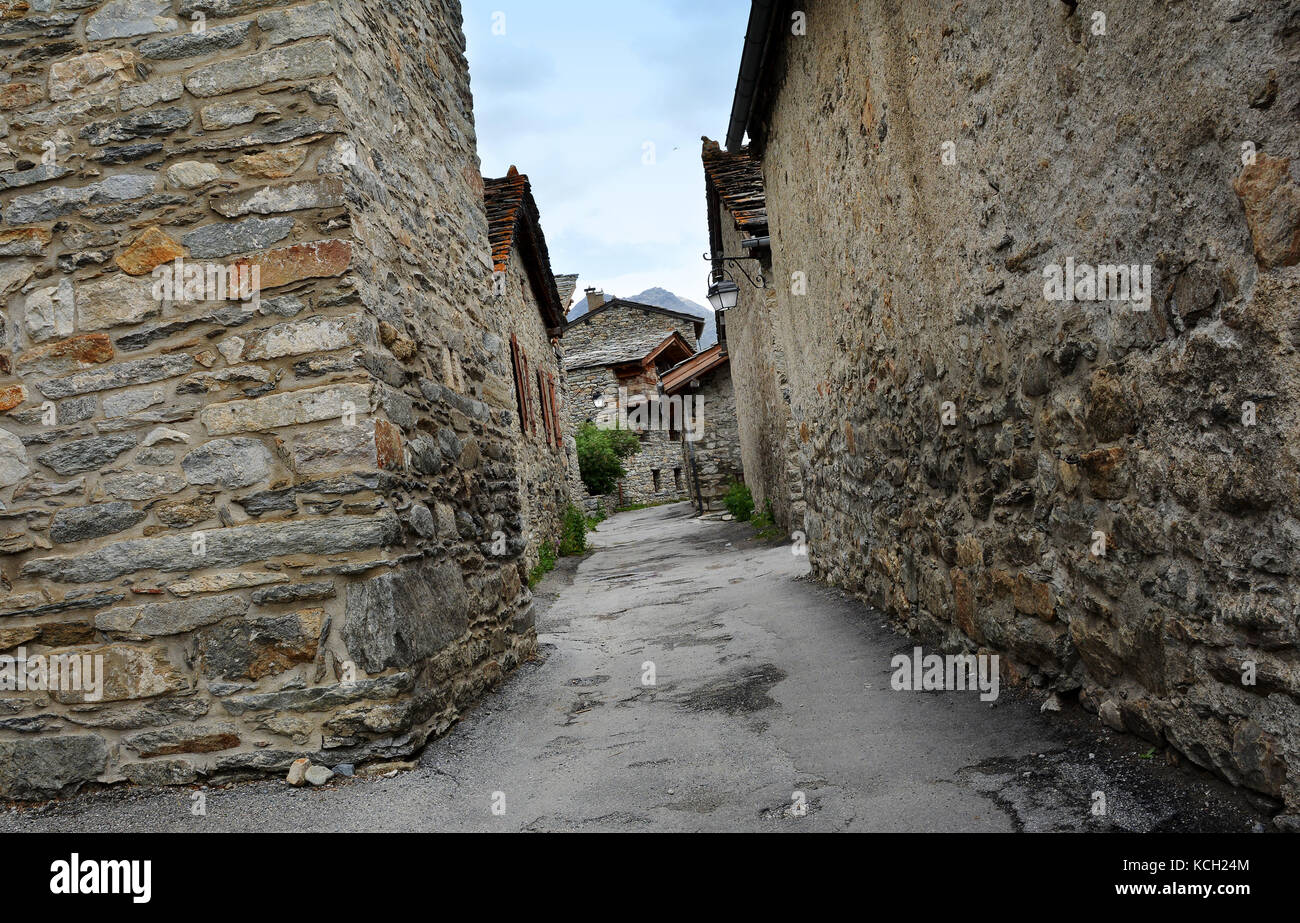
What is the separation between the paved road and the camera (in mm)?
2406

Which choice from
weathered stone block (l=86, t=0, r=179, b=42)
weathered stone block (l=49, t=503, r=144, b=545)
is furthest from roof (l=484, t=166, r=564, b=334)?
weathered stone block (l=49, t=503, r=144, b=545)

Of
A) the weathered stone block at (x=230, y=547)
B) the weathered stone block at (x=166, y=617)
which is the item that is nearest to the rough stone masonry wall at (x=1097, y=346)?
→ the weathered stone block at (x=230, y=547)

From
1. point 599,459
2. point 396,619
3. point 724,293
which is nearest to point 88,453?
point 396,619

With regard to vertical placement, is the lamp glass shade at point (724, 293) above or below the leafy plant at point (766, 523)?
above

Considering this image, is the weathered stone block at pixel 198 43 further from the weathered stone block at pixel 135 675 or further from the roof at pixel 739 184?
the roof at pixel 739 184

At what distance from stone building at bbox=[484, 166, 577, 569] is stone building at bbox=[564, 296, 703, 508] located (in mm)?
12708

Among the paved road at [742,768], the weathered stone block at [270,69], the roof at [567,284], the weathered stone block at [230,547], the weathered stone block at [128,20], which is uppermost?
the roof at [567,284]

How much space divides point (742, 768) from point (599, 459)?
2324cm

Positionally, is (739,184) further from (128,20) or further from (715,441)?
(715,441)

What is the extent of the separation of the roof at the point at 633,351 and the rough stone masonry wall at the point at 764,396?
13.8 m

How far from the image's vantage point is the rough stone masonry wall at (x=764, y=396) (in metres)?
9.59

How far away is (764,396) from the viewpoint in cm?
1115

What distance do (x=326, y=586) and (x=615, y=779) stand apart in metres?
1.26

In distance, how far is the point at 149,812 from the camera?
3008mm
